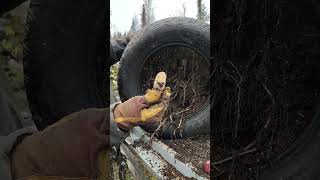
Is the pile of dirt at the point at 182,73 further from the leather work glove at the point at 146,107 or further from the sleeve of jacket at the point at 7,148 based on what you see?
the sleeve of jacket at the point at 7,148

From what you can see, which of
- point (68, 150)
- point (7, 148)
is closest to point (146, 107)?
point (68, 150)

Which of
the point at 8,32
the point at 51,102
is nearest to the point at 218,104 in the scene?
the point at 51,102

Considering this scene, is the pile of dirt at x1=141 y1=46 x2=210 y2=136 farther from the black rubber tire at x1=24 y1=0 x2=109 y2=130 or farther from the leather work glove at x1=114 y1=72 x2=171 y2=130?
the black rubber tire at x1=24 y1=0 x2=109 y2=130

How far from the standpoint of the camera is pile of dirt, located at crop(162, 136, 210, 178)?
6.75 feet

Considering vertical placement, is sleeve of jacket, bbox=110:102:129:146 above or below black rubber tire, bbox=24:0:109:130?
below

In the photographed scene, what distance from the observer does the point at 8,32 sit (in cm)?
218

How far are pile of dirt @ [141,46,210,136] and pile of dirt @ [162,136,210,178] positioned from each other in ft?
0.37

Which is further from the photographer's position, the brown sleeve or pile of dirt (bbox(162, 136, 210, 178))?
pile of dirt (bbox(162, 136, 210, 178))

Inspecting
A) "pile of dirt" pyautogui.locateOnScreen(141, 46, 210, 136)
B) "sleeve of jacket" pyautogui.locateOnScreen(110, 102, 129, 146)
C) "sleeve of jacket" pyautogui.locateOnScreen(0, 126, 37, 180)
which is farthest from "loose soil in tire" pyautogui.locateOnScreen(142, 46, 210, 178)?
"sleeve of jacket" pyautogui.locateOnScreen(0, 126, 37, 180)

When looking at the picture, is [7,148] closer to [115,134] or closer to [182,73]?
[115,134]

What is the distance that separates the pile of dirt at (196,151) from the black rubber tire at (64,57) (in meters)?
0.35

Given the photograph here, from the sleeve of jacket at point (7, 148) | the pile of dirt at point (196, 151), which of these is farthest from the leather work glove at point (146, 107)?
the sleeve of jacket at point (7, 148)

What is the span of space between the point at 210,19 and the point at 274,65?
291mm

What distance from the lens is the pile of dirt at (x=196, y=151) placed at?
206cm
